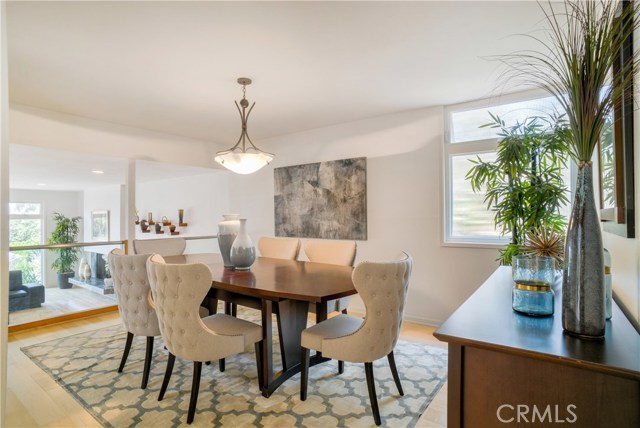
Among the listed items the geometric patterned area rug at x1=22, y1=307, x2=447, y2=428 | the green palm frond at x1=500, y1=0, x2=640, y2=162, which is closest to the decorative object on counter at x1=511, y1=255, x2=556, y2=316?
the green palm frond at x1=500, y1=0, x2=640, y2=162

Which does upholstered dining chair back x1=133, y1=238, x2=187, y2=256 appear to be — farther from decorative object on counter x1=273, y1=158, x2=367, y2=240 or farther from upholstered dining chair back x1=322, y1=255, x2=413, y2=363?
upholstered dining chair back x1=322, y1=255, x2=413, y2=363

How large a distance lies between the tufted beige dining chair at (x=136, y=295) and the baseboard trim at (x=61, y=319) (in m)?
2.22

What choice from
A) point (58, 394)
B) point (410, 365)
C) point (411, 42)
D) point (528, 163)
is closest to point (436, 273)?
point (410, 365)

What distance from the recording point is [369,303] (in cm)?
184

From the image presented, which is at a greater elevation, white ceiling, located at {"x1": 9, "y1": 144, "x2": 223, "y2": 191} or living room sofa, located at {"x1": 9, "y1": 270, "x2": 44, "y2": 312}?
white ceiling, located at {"x1": 9, "y1": 144, "x2": 223, "y2": 191}

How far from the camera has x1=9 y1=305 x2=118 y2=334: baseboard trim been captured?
3.58 meters

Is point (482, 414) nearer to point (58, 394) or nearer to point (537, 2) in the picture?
point (537, 2)

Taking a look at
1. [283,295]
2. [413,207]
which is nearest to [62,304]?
[283,295]

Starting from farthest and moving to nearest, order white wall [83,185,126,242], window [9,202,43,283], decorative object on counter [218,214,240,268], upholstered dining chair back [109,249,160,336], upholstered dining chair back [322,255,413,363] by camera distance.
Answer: window [9,202,43,283]
white wall [83,185,126,242]
decorative object on counter [218,214,240,268]
upholstered dining chair back [109,249,160,336]
upholstered dining chair back [322,255,413,363]

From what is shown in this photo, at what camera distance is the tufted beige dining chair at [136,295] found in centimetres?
233

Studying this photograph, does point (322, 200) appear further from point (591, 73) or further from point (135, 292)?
point (591, 73)

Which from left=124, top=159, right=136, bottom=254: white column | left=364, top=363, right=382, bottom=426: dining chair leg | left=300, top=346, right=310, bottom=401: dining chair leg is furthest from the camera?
left=124, top=159, right=136, bottom=254: white column

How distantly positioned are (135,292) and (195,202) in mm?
4182

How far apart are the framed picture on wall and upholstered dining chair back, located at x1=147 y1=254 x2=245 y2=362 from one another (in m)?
7.64
